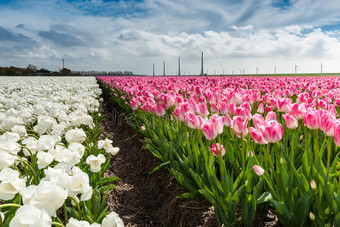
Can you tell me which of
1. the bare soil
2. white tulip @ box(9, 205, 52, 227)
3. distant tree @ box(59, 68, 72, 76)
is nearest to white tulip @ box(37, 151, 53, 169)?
white tulip @ box(9, 205, 52, 227)

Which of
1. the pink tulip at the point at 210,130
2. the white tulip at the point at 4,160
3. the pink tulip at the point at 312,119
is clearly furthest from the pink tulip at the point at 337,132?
the white tulip at the point at 4,160

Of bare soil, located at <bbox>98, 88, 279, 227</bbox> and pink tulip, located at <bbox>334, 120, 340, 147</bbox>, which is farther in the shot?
bare soil, located at <bbox>98, 88, 279, 227</bbox>

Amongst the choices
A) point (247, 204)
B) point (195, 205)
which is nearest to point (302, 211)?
point (247, 204)

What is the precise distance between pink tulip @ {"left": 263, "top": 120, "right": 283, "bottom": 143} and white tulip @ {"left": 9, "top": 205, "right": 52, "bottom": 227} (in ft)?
4.28

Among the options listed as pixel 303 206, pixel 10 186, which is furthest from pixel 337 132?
pixel 10 186

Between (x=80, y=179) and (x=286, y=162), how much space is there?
5.47 feet

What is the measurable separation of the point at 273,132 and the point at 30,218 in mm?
1377

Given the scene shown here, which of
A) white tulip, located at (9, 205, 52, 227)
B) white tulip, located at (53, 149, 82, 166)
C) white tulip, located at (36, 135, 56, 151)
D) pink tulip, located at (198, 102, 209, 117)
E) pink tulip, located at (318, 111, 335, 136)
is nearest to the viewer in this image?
white tulip, located at (9, 205, 52, 227)

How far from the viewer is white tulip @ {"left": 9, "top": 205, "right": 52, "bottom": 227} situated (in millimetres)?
1033

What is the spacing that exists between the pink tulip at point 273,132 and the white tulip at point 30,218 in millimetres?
1303

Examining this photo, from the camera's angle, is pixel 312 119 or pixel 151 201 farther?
pixel 151 201

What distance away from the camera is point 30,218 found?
1.04 metres

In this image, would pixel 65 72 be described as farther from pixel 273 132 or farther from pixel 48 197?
pixel 48 197

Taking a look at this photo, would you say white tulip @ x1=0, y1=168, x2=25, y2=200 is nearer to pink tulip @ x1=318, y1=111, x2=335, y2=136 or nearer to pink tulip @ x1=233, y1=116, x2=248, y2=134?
pink tulip @ x1=233, y1=116, x2=248, y2=134
